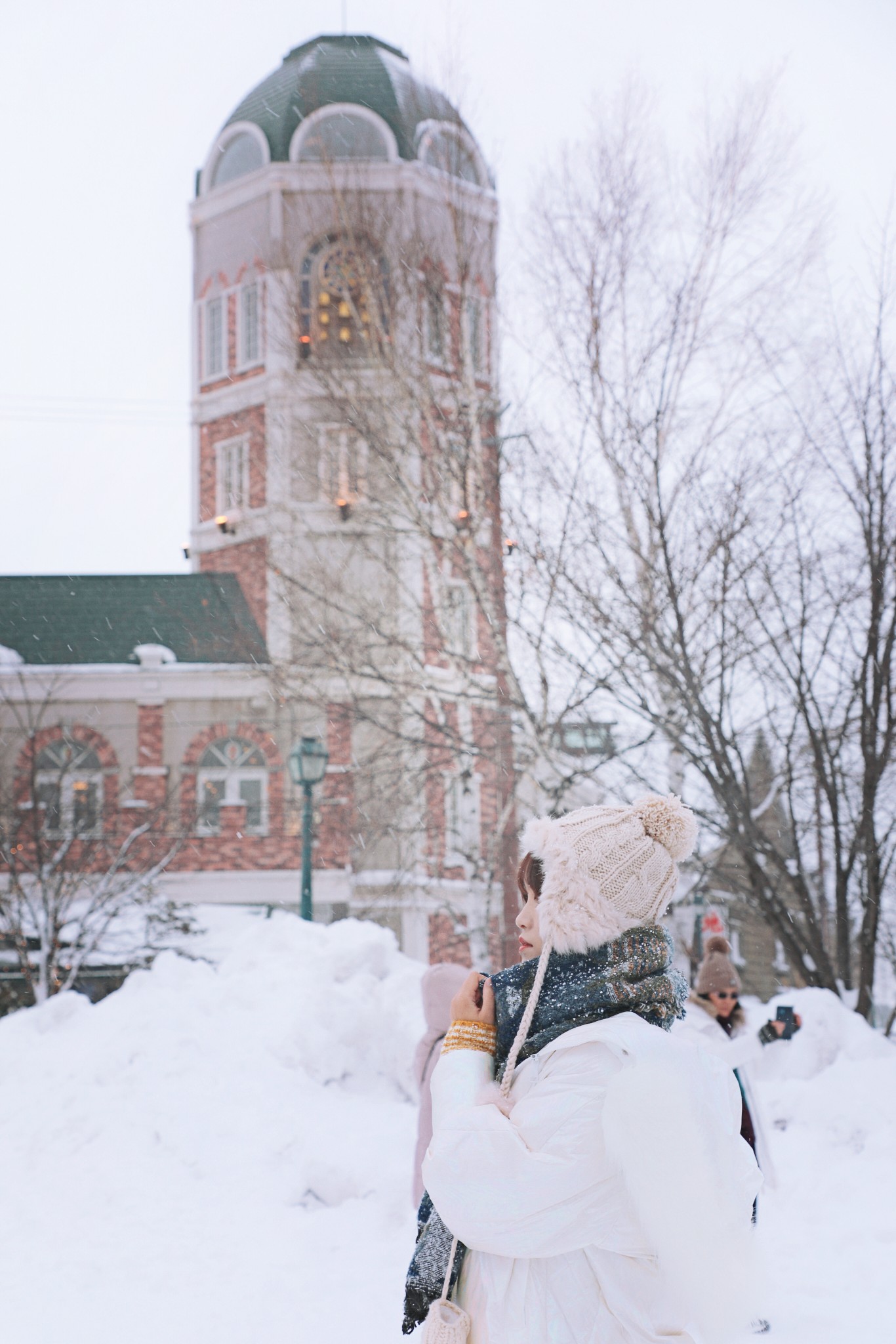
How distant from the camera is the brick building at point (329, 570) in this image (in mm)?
13312

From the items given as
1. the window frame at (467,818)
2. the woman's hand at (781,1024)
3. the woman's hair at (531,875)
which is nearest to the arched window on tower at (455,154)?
the window frame at (467,818)

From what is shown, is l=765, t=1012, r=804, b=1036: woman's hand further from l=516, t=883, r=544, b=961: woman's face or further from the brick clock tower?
l=516, t=883, r=544, b=961: woman's face

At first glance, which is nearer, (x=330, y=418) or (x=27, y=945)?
(x=330, y=418)

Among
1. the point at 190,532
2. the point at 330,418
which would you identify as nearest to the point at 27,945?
the point at 330,418

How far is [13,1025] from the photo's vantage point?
9.73 metres

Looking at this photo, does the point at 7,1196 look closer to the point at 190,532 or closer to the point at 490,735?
the point at 490,735

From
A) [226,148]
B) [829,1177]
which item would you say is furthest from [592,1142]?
[226,148]

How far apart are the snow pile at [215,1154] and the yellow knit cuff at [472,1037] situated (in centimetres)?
336

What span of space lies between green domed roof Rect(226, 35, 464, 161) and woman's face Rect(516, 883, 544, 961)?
23059 mm

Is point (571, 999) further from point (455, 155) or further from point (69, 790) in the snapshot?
point (69, 790)

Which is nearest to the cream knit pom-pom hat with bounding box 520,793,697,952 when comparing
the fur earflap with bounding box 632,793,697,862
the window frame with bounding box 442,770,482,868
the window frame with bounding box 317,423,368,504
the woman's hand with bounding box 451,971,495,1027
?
the fur earflap with bounding box 632,793,697,862

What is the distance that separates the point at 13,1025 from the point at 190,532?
63.0ft

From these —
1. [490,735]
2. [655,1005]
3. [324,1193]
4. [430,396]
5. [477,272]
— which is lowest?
[324,1193]

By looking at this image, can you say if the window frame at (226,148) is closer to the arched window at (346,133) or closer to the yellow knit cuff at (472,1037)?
the arched window at (346,133)
